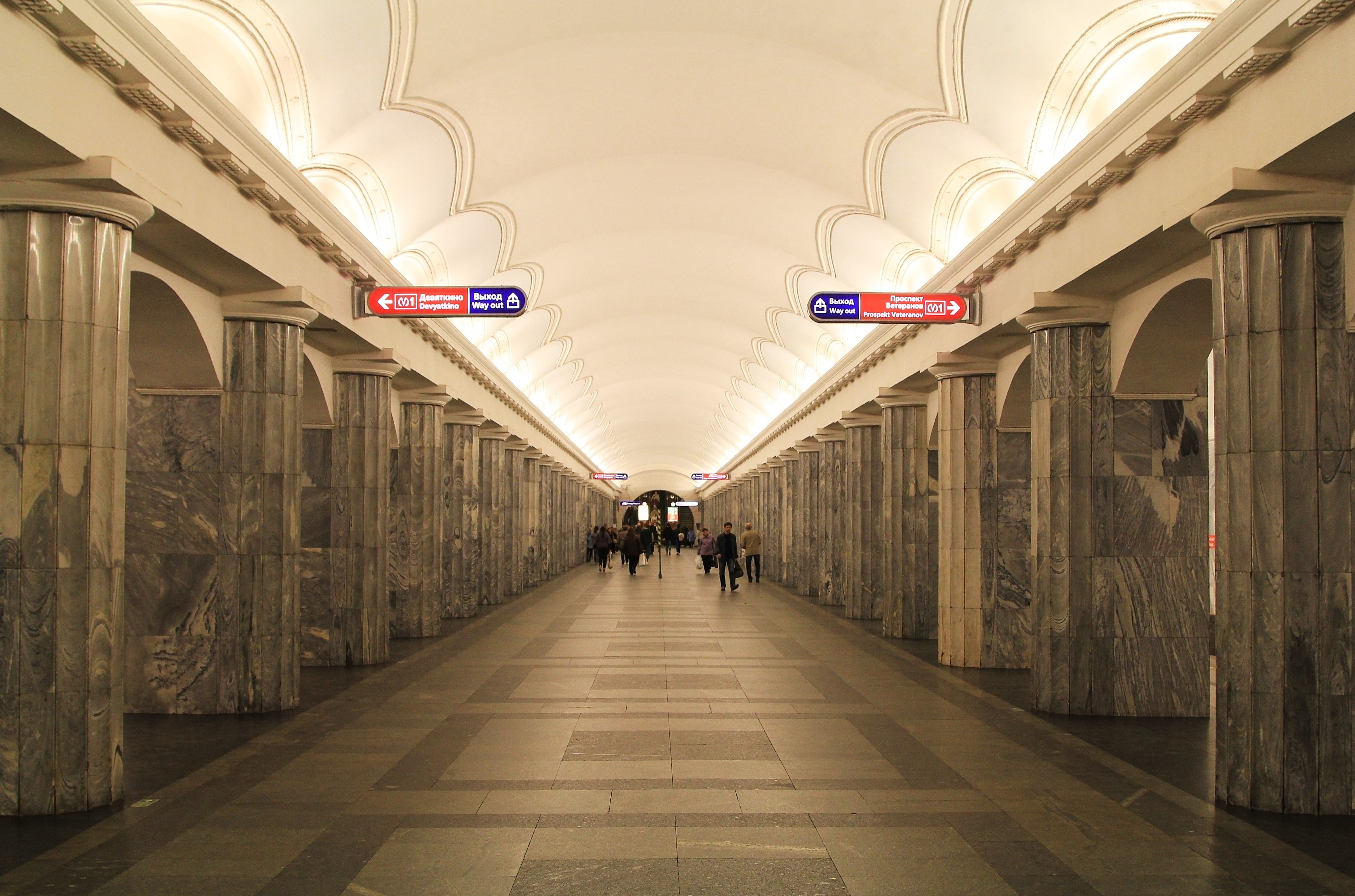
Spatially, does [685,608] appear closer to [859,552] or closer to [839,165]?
[859,552]

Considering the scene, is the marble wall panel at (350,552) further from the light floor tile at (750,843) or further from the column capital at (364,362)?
the light floor tile at (750,843)

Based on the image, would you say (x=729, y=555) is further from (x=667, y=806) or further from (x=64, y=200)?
(x=64, y=200)

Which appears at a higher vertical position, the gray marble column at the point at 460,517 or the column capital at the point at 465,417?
the column capital at the point at 465,417

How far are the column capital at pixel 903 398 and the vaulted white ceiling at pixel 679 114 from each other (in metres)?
1.69

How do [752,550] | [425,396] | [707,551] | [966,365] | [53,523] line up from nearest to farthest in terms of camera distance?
[53,523]
[966,365]
[425,396]
[752,550]
[707,551]

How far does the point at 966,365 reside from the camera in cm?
1319

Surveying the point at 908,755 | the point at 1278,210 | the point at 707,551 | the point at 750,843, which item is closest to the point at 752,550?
the point at 707,551

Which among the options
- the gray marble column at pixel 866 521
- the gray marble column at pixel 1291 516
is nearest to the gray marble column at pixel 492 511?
the gray marble column at pixel 866 521

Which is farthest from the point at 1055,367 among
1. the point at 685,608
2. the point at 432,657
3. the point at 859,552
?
the point at 685,608

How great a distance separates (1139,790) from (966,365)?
272 inches

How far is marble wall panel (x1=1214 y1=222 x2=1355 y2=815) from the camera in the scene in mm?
6551

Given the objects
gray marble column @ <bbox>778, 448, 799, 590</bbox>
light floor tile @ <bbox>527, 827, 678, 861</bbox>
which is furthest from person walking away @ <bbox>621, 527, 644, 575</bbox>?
light floor tile @ <bbox>527, 827, 678, 861</bbox>

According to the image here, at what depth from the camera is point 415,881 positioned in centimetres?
520

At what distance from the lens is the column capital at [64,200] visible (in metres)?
6.50
